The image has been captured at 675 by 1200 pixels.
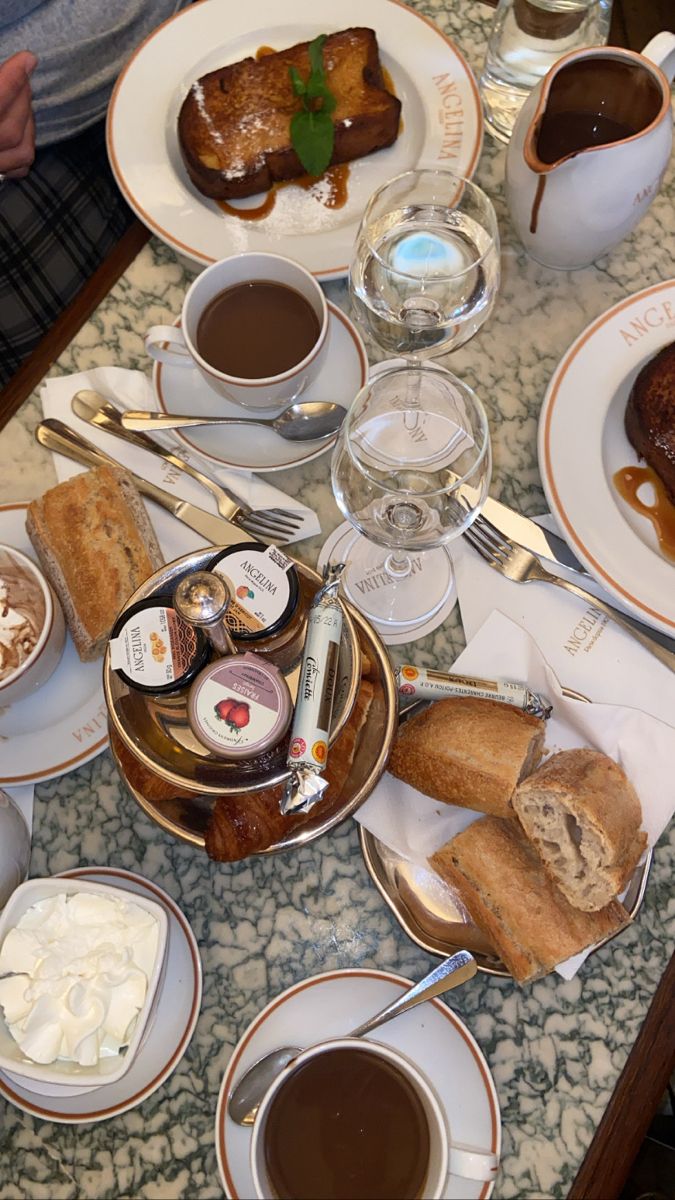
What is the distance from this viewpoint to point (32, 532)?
1227 millimetres

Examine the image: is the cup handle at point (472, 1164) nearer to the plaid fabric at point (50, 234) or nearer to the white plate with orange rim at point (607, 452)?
the white plate with orange rim at point (607, 452)

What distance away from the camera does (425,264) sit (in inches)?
48.9

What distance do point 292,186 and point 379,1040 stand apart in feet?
3.83

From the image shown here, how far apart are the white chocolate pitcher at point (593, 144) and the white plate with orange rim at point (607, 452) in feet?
0.41

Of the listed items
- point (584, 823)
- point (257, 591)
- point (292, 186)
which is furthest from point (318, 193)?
point (584, 823)

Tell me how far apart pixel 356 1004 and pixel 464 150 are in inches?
44.8

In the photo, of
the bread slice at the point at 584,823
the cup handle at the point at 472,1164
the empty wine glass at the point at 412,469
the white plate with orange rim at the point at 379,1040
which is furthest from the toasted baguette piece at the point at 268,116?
the cup handle at the point at 472,1164

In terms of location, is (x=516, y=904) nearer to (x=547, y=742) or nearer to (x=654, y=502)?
(x=547, y=742)

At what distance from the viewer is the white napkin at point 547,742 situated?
3.66 ft

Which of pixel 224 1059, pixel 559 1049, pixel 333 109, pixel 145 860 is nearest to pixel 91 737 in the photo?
pixel 145 860

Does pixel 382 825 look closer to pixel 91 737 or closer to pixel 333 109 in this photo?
pixel 91 737

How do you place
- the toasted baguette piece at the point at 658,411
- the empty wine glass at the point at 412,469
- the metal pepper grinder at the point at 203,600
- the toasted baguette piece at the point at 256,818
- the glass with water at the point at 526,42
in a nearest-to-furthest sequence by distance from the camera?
1. the metal pepper grinder at the point at 203,600
2. the toasted baguette piece at the point at 256,818
3. the empty wine glass at the point at 412,469
4. the toasted baguette piece at the point at 658,411
5. the glass with water at the point at 526,42

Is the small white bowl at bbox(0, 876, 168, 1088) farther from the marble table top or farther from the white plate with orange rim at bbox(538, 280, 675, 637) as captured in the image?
the white plate with orange rim at bbox(538, 280, 675, 637)

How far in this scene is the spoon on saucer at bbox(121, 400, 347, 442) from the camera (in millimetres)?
1270
